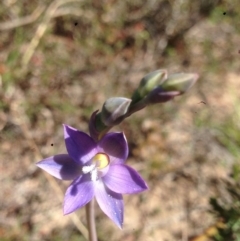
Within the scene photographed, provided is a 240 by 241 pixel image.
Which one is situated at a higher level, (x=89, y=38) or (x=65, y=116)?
(x=89, y=38)

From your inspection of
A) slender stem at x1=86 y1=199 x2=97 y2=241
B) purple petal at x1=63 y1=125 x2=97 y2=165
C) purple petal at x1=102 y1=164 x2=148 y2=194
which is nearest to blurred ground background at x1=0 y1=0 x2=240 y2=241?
slender stem at x1=86 y1=199 x2=97 y2=241

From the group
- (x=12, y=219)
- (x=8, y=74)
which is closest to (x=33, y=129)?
(x=8, y=74)

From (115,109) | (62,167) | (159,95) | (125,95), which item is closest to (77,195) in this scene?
(62,167)

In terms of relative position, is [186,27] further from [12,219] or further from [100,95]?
[12,219]

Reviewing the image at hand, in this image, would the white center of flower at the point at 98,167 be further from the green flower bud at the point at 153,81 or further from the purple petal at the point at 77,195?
Result: the green flower bud at the point at 153,81

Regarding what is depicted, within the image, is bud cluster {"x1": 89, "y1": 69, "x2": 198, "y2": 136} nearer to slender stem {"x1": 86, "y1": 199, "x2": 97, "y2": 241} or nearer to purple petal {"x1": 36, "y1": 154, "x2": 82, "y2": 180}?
purple petal {"x1": 36, "y1": 154, "x2": 82, "y2": 180}

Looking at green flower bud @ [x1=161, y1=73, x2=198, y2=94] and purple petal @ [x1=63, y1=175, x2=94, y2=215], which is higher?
green flower bud @ [x1=161, y1=73, x2=198, y2=94]

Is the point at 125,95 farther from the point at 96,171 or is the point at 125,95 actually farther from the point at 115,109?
the point at 115,109
